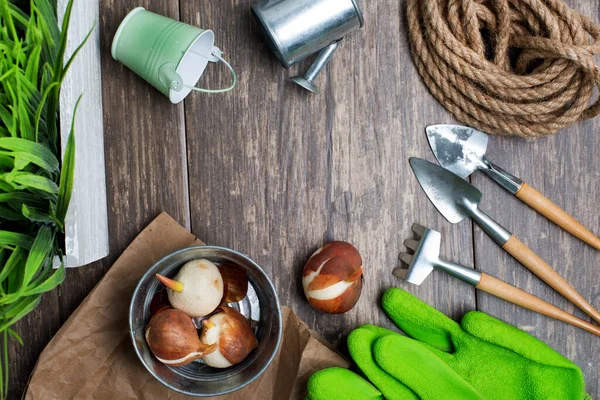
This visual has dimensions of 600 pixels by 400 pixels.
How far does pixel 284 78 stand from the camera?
76 cm

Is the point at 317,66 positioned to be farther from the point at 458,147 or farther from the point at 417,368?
the point at 417,368

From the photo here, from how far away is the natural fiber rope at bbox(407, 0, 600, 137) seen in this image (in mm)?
715

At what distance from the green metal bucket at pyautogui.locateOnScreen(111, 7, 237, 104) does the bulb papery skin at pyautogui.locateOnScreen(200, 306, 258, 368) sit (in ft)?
0.85

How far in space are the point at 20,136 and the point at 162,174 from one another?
0.21 meters

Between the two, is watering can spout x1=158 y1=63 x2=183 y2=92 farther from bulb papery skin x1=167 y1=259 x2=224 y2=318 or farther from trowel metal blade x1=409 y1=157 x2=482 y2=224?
trowel metal blade x1=409 y1=157 x2=482 y2=224

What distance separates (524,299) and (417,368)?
16 centimetres

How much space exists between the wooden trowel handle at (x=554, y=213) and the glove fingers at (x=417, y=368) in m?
0.23

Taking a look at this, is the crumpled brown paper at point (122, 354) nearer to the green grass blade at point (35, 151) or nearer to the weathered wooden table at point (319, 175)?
the weathered wooden table at point (319, 175)

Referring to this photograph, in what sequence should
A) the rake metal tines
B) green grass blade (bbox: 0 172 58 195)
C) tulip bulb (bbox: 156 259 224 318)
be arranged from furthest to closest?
the rake metal tines → tulip bulb (bbox: 156 259 224 318) → green grass blade (bbox: 0 172 58 195)

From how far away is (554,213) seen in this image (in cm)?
76

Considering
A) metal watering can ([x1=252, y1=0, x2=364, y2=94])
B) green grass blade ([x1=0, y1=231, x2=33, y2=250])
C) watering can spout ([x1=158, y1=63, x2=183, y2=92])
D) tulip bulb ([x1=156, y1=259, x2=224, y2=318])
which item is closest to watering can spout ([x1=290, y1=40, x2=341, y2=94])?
metal watering can ([x1=252, y1=0, x2=364, y2=94])

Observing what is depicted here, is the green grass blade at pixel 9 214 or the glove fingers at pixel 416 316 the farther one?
the glove fingers at pixel 416 316

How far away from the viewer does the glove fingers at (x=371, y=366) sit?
0.73 m

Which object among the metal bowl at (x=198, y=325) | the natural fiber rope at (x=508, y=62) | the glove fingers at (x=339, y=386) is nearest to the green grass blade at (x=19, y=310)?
the metal bowl at (x=198, y=325)
